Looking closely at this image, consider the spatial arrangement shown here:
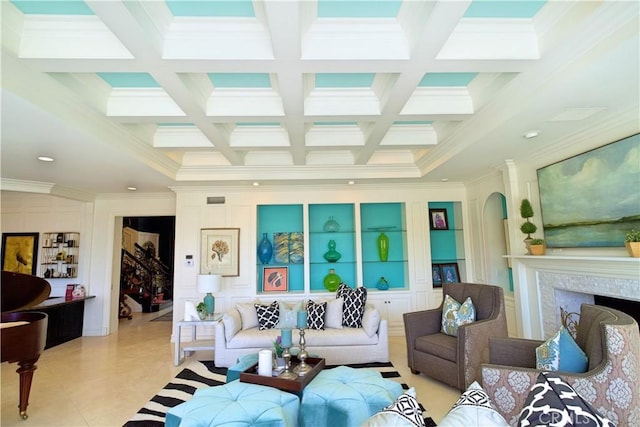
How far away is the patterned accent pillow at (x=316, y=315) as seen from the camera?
4.21m

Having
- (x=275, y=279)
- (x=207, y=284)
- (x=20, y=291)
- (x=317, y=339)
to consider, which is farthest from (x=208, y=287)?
(x=20, y=291)

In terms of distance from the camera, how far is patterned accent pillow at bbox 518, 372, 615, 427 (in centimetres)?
106

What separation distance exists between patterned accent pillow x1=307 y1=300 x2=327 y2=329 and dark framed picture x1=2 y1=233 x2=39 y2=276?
517cm

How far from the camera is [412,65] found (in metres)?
2.36

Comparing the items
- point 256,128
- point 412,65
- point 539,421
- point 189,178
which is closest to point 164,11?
point 412,65

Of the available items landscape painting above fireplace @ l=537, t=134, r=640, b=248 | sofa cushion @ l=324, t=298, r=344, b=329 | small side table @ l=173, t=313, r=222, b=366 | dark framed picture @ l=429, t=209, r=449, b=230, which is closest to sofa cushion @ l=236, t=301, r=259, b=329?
small side table @ l=173, t=313, r=222, b=366

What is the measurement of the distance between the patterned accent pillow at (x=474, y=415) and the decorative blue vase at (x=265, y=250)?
453cm

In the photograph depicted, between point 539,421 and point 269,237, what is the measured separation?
495 cm

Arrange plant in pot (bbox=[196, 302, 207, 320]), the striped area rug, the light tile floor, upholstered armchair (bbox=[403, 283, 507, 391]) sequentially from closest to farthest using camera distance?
the striped area rug
the light tile floor
upholstered armchair (bbox=[403, 283, 507, 391])
plant in pot (bbox=[196, 302, 207, 320])

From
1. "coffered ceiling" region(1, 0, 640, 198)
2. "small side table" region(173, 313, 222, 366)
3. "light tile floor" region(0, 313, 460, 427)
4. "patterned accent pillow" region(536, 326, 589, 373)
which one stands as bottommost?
"light tile floor" region(0, 313, 460, 427)

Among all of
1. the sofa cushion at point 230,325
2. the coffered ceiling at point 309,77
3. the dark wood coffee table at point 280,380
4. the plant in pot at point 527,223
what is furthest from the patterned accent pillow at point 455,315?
the sofa cushion at point 230,325

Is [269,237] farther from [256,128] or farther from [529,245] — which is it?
[529,245]

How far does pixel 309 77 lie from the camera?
109 inches

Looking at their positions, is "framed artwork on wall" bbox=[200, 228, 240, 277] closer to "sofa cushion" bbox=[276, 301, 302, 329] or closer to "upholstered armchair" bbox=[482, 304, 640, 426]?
"sofa cushion" bbox=[276, 301, 302, 329]
